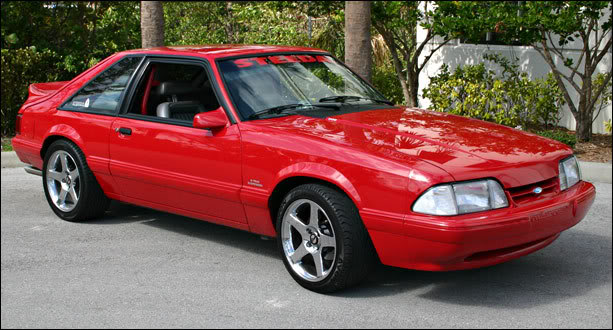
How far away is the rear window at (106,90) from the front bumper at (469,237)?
2.82 m

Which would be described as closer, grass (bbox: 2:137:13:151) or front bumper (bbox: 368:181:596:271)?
front bumper (bbox: 368:181:596:271)

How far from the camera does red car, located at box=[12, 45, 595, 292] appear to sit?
468 cm

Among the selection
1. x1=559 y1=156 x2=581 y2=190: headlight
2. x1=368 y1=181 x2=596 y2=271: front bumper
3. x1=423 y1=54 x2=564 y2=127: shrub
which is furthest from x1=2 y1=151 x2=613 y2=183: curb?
x1=368 y1=181 x2=596 y2=271: front bumper

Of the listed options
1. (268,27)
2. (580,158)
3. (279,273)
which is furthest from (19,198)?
(268,27)

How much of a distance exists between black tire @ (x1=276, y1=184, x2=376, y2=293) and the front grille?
912mm

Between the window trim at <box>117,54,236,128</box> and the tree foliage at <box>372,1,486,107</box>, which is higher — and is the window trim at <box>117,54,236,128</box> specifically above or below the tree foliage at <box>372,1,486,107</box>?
below

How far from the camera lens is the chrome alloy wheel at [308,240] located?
16.7 ft

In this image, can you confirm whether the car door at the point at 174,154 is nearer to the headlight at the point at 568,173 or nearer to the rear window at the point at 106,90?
the rear window at the point at 106,90

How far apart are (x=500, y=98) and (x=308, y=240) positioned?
658 centimetres

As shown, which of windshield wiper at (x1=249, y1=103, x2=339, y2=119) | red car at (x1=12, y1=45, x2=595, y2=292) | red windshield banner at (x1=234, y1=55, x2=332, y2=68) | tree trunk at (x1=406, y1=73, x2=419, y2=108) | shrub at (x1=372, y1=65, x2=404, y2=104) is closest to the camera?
red car at (x1=12, y1=45, x2=595, y2=292)

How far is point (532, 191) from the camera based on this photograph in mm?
4926

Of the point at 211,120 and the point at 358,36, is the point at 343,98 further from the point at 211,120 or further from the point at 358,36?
the point at 358,36

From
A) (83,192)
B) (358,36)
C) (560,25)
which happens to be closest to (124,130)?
(83,192)

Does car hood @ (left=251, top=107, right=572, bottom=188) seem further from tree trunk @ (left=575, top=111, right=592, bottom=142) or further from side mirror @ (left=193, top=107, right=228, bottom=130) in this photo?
tree trunk @ (left=575, top=111, right=592, bottom=142)
